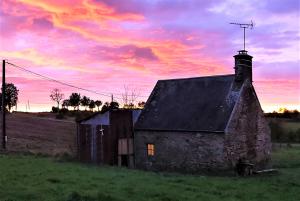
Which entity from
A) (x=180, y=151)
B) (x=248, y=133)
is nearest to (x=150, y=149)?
(x=180, y=151)

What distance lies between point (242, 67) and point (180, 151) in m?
8.01

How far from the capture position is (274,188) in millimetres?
23484

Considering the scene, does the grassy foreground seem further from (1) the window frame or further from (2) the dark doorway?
(1) the window frame

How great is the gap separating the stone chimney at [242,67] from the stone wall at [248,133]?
0.61m

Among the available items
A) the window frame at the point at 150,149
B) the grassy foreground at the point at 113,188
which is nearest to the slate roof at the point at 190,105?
the window frame at the point at 150,149

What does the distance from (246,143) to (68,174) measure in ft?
48.4

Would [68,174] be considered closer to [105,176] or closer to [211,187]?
[105,176]

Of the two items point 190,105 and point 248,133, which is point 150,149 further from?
point 248,133

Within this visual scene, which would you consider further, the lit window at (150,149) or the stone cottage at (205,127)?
the lit window at (150,149)

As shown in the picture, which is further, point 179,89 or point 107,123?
point 179,89

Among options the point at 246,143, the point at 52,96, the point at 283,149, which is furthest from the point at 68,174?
the point at 52,96

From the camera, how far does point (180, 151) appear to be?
33.9 meters

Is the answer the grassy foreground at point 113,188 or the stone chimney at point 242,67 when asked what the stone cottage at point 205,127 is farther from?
the grassy foreground at point 113,188

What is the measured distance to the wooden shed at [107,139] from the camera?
35.8m
